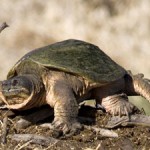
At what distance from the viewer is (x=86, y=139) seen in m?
5.52

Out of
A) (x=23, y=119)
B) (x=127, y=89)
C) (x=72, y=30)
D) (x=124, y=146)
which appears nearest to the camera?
(x=124, y=146)

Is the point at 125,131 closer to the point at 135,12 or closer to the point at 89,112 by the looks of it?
the point at 89,112

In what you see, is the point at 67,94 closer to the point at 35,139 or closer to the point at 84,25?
the point at 35,139

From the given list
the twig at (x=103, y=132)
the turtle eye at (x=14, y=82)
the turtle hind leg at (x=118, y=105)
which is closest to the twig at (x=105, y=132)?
the twig at (x=103, y=132)

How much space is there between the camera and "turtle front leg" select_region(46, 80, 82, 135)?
18.7 ft

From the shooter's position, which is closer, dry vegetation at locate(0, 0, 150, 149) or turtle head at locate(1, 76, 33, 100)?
turtle head at locate(1, 76, 33, 100)

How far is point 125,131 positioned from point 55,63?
0.88 m

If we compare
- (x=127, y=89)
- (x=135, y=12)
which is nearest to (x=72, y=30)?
(x=135, y=12)

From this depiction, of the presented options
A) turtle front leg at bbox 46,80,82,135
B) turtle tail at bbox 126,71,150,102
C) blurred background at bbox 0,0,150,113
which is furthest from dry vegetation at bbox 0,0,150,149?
turtle front leg at bbox 46,80,82,135

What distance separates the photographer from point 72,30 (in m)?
12.8

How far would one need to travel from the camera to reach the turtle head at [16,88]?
5.63m

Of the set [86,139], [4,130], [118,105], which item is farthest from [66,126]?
[118,105]

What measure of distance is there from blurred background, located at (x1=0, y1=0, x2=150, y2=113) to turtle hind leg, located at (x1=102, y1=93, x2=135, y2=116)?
5.93 metres

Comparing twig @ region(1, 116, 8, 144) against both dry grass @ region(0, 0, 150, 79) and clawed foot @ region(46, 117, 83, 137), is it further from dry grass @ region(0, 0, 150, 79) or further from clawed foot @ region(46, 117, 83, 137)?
dry grass @ region(0, 0, 150, 79)
